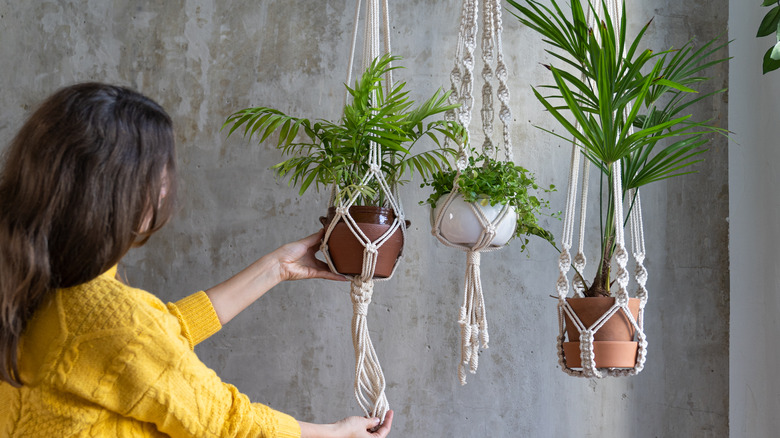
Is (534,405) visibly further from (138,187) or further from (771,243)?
(138,187)

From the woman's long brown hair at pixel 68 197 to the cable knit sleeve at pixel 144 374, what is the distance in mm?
90

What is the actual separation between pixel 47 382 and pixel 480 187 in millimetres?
980

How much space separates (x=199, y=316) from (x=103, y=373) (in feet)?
1.59

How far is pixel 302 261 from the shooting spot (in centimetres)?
171

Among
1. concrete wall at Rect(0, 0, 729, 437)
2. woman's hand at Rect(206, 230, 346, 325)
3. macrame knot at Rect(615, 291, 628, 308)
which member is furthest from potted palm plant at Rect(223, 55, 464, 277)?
concrete wall at Rect(0, 0, 729, 437)

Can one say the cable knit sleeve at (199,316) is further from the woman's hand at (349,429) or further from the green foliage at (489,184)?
the green foliage at (489,184)

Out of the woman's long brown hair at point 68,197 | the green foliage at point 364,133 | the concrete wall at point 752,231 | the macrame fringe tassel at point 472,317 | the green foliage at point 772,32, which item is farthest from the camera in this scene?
the concrete wall at point 752,231

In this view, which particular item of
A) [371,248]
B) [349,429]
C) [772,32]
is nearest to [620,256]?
[371,248]

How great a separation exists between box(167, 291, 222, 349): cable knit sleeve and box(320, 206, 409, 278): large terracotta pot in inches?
12.8

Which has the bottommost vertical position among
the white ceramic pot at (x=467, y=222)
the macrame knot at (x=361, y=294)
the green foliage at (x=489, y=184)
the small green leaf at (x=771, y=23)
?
the macrame knot at (x=361, y=294)

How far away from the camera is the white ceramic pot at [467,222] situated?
1563 millimetres

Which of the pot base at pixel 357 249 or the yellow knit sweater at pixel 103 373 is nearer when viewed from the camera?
the yellow knit sweater at pixel 103 373

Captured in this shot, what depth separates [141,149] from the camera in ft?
3.62

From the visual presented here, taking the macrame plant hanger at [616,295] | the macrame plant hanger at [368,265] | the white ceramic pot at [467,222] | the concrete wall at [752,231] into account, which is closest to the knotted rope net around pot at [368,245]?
the macrame plant hanger at [368,265]
